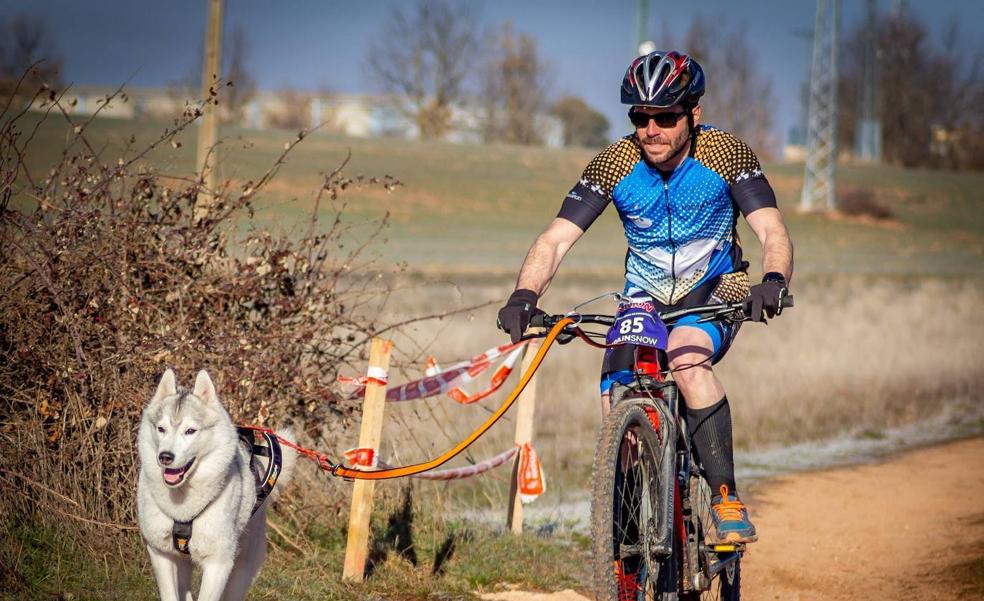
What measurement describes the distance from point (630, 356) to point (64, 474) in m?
3.48

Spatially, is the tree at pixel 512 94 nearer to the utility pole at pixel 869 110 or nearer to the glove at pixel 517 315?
the utility pole at pixel 869 110

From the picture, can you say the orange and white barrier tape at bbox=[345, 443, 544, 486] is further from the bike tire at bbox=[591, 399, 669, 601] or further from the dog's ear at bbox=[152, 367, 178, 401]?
the dog's ear at bbox=[152, 367, 178, 401]

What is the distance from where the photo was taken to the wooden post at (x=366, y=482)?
7.50 meters

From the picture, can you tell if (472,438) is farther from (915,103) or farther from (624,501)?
(915,103)

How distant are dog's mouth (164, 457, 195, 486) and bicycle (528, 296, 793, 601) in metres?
1.64

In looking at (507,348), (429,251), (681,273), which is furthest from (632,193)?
(429,251)

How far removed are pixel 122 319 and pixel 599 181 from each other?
10.2 feet

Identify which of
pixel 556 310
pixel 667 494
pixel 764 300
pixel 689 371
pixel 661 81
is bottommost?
pixel 667 494

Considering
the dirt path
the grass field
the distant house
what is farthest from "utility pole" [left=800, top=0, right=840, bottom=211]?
the dirt path

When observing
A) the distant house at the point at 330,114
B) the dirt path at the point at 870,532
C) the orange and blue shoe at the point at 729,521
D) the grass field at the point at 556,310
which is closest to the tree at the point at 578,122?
the distant house at the point at 330,114

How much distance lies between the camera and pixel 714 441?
5.99 meters

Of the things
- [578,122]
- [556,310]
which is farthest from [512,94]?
[556,310]

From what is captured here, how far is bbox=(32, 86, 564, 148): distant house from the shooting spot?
7756cm

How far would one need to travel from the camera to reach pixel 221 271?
8.48 metres
